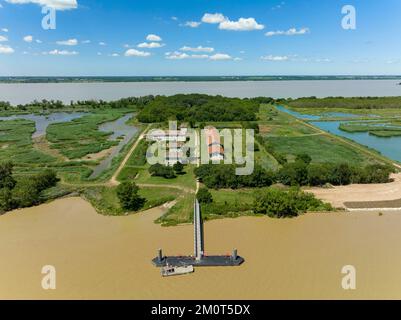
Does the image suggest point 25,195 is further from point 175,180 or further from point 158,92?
point 158,92

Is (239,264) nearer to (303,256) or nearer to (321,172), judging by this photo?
(303,256)

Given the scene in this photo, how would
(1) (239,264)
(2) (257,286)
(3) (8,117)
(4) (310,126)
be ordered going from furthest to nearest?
(3) (8,117)
(4) (310,126)
(1) (239,264)
(2) (257,286)

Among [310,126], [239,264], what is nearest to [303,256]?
[239,264]

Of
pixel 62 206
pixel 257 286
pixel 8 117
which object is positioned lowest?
pixel 257 286

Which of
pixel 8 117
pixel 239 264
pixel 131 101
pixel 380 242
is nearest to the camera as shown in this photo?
pixel 239 264

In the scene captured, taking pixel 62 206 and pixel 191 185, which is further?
pixel 191 185

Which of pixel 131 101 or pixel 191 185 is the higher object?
pixel 131 101

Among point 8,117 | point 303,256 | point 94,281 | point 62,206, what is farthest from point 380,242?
point 8,117

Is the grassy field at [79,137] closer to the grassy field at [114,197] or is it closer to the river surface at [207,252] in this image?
the grassy field at [114,197]
